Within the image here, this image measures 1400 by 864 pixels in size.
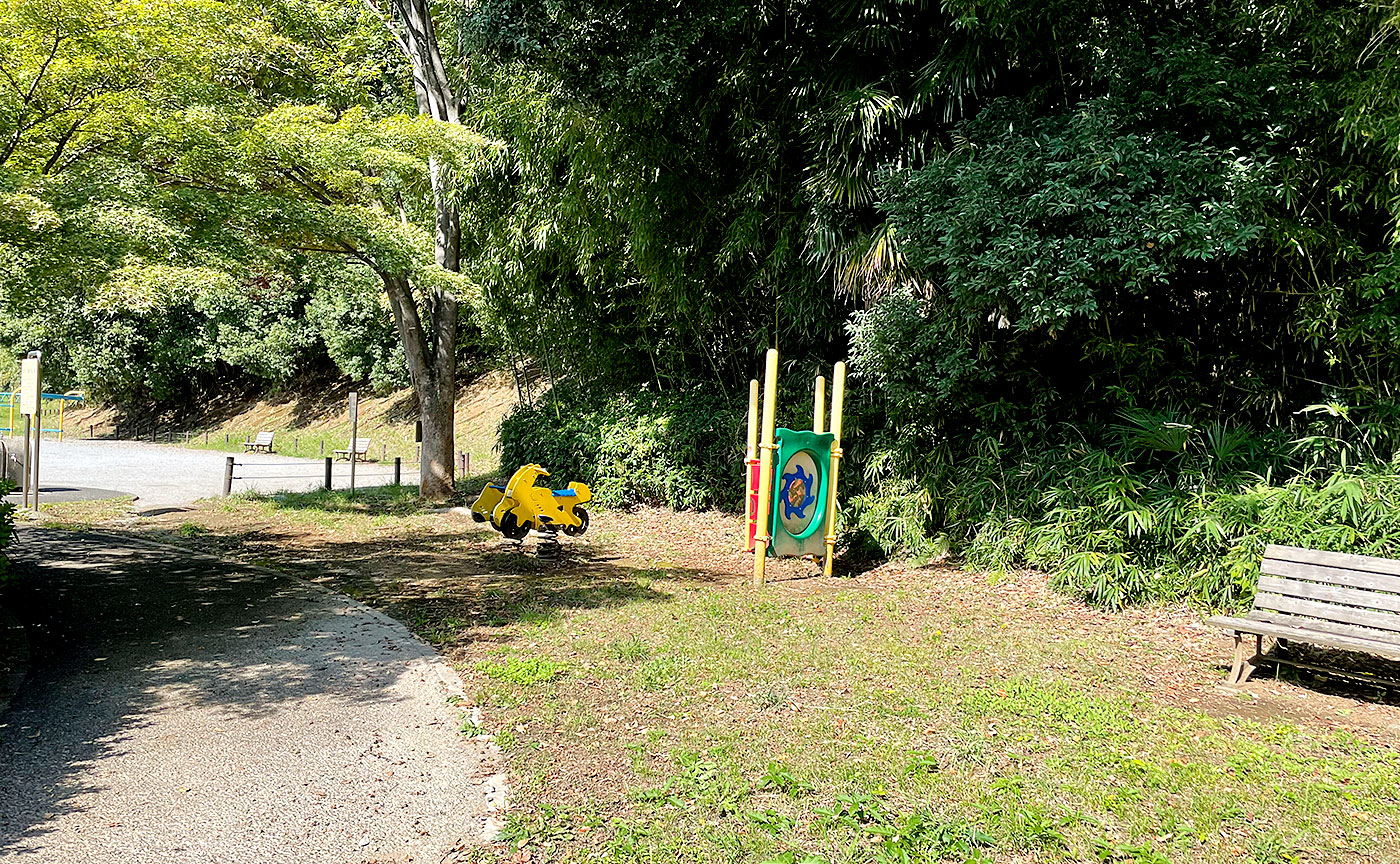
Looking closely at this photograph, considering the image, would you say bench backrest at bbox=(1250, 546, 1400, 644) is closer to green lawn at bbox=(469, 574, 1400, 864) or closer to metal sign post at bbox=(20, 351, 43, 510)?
green lawn at bbox=(469, 574, 1400, 864)

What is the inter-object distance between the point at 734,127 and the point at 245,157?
14.4 ft

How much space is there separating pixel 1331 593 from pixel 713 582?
4.39m

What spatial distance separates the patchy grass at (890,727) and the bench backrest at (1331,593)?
0.38 meters

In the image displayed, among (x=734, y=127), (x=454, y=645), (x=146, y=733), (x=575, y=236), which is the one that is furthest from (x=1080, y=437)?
(x=146, y=733)

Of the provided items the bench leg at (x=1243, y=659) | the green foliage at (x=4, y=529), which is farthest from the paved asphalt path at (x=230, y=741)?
the bench leg at (x=1243, y=659)

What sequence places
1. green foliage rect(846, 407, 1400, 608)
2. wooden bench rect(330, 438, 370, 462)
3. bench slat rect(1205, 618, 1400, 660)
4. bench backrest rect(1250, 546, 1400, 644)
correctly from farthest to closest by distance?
wooden bench rect(330, 438, 370, 462), green foliage rect(846, 407, 1400, 608), bench backrest rect(1250, 546, 1400, 644), bench slat rect(1205, 618, 1400, 660)

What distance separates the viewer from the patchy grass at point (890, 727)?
3.23 meters

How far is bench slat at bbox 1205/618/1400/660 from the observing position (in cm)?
445

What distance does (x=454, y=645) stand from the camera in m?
5.74

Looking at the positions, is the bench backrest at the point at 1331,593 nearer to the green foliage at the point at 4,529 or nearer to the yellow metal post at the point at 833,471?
the yellow metal post at the point at 833,471

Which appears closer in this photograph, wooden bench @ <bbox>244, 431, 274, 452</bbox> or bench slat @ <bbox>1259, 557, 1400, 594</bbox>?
bench slat @ <bbox>1259, 557, 1400, 594</bbox>

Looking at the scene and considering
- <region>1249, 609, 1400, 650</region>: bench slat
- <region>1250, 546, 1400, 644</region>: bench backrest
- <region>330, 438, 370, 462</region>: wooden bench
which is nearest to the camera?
<region>1249, 609, 1400, 650</region>: bench slat

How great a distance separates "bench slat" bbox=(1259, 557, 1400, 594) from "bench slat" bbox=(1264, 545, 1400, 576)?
0.02 metres

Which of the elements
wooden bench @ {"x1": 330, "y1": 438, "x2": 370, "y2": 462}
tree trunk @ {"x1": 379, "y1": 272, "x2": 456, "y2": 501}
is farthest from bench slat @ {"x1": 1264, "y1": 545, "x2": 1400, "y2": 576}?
wooden bench @ {"x1": 330, "y1": 438, "x2": 370, "y2": 462}
